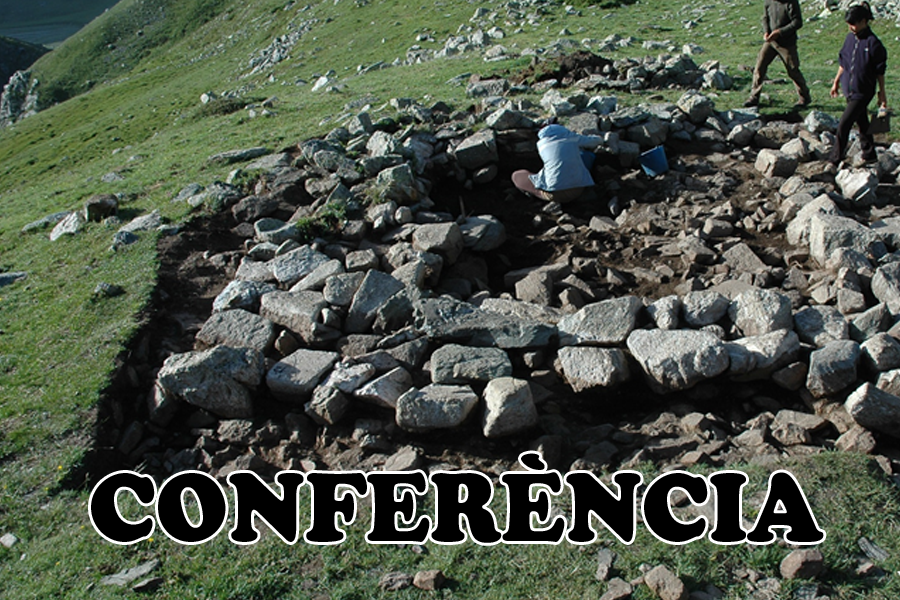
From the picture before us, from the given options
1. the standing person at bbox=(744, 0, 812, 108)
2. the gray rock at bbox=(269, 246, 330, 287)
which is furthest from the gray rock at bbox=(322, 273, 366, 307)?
the standing person at bbox=(744, 0, 812, 108)

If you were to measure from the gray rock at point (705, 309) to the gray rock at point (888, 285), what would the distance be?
4.85ft

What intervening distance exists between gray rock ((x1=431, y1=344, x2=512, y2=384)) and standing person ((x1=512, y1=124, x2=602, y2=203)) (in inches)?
170

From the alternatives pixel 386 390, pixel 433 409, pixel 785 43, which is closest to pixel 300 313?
pixel 386 390

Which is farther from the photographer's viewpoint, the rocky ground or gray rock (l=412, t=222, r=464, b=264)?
gray rock (l=412, t=222, r=464, b=264)

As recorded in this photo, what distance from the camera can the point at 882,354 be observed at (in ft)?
19.0

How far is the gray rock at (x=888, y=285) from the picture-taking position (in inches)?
264

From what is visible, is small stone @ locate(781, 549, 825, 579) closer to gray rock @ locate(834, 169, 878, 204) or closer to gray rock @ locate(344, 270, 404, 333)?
gray rock @ locate(344, 270, 404, 333)

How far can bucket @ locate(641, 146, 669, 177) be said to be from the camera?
35.2 feet

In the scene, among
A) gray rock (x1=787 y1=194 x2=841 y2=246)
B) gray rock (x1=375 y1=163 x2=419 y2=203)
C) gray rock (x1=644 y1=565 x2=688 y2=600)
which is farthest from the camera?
gray rock (x1=375 y1=163 x2=419 y2=203)

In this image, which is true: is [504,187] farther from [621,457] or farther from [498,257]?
[621,457]

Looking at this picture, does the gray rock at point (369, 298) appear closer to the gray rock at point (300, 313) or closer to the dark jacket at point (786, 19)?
the gray rock at point (300, 313)

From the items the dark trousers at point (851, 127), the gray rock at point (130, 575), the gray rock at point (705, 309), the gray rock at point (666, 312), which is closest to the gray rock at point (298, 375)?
the gray rock at point (130, 575)

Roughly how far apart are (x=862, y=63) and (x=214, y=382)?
29.9 feet

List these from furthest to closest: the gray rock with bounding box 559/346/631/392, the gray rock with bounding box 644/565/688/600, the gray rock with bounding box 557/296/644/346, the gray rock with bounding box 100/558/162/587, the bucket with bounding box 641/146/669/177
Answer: the bucket with bounding box 641/146/669/177 → the gray rock with bounding box 557/296/644/346 → the gray rock with bounding box 559/346/631/392 → the gray rock with bounding box 100/558/162/587 → the gray rock with bounding box 644/565/688/600
